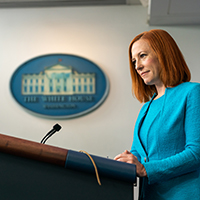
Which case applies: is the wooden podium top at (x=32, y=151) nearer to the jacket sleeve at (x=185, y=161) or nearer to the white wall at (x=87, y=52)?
the jacket sleeve at (x=185, y=161)

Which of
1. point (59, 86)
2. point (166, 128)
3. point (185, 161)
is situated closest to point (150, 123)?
point (166, 128)

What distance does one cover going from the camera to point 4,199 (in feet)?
2.30

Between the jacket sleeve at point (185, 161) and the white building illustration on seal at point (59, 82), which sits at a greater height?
the white building illustration on seal at point (59, 82)

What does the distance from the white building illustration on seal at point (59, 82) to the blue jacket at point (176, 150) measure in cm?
176

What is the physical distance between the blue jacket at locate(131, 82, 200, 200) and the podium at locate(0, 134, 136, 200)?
0.62 ft

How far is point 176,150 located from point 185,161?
0.10m

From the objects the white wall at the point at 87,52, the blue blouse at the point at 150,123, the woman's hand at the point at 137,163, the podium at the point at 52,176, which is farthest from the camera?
the white wall at the point at 87,52

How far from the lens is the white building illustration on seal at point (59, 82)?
9.12ft

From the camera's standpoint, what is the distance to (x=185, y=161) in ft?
2.87

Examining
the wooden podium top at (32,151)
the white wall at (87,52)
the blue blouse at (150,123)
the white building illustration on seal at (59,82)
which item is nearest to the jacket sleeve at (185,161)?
the blue blouse at (150,123)

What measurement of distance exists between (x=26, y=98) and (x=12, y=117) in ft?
0.80

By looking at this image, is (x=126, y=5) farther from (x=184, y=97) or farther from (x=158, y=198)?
(x=158, y=198)

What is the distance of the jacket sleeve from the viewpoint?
867 mm

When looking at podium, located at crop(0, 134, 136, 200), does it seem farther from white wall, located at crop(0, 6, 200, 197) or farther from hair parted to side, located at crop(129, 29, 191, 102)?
white wall, located at crop(0, 6, 200, 197)
